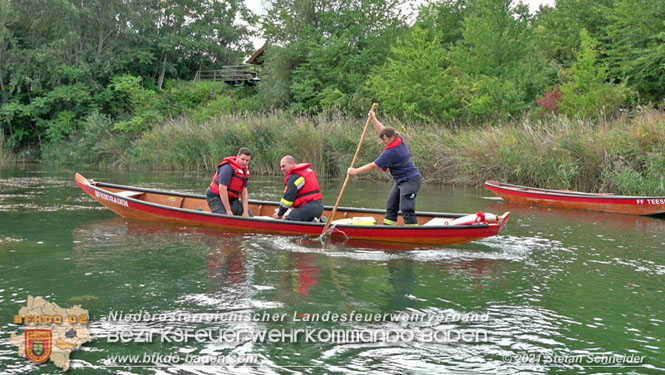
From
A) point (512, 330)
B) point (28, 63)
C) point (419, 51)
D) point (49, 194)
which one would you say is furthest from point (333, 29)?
point (512, 330)

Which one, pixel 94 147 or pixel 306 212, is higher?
pixel 94 147

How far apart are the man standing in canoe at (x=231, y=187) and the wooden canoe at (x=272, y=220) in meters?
0.27

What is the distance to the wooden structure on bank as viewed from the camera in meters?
45.6

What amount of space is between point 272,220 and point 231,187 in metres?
1.13

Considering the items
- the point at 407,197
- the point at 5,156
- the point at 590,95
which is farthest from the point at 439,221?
the point at 5,156

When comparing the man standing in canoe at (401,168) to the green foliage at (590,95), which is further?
the green foliage at (590,95)

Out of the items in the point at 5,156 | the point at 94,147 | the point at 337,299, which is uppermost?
the point at 94,147

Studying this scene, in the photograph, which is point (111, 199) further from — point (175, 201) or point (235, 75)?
point (235, 75)

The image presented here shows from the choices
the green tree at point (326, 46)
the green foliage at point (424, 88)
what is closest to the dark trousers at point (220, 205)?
the green foliage at point (424, 88)

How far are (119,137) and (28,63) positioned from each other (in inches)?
391

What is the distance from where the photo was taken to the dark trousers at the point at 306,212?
408 inches

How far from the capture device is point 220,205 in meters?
10.9

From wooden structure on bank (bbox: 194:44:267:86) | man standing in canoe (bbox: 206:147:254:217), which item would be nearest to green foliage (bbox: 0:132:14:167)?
wooden structure on bank (bbox: 194:44:267:86)

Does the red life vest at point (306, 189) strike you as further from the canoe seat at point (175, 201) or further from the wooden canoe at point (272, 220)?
the canoe seat at point (175, 201)
